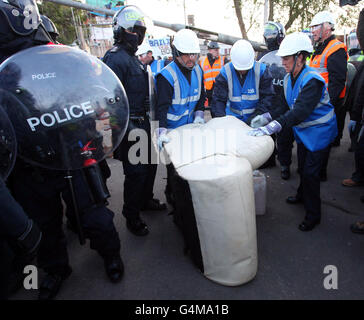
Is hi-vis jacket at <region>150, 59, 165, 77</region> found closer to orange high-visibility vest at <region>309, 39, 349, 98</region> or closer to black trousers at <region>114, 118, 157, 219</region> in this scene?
orange high-visibility vest at <region>309, 39, 349, 98</region>

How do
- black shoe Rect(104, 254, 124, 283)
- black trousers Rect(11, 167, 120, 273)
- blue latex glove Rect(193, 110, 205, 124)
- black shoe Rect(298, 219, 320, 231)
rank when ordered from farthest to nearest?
1. blue latex glove Rect(193, 110, 205, 124)
2. black shoe Rect(298, 219, 320, 231)
3. black shoe Rect(104, 254, 124, 283)
4. black trousers Rect(11, 167, 120, 273)

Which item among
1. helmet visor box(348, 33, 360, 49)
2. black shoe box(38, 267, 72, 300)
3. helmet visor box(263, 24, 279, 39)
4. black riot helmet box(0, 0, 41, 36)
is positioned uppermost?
black riot helmet box(0, 0, 41, 36)

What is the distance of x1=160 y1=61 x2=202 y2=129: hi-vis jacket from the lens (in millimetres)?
2330

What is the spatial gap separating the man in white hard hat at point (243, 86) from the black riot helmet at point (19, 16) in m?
1.73

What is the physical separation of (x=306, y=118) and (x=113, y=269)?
2.04m

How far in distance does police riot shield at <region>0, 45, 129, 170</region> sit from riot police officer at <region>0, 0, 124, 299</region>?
14.1 inches

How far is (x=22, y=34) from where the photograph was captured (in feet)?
4.83

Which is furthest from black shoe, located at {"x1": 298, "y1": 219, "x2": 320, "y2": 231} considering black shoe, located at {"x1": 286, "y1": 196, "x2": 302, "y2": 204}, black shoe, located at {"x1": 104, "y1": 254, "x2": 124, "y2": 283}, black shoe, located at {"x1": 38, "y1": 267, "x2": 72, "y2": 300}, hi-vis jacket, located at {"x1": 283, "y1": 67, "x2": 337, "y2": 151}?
black shoe, located at {"x1": 38, "y1": 267, "x2": 72, "y2": 300}

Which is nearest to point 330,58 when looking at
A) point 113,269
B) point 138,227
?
point 138,227

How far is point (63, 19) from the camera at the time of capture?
57.3 ft

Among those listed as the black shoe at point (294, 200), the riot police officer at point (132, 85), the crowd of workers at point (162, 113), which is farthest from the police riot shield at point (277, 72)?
the riot police officer at point (132, 85)

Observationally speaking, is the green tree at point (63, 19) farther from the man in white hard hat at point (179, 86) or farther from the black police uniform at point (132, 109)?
the man in white hard hat at point (179, 86)

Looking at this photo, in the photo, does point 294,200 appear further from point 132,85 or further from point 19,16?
point 19,16
